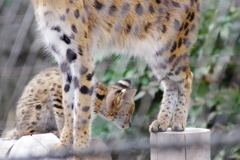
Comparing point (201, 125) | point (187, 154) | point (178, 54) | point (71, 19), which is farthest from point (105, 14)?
point (201, 125)

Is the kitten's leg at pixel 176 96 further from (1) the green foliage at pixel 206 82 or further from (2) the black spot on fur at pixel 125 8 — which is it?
(2) the black spot on fur at pixel 125 8

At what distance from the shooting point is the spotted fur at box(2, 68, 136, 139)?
3.82 m

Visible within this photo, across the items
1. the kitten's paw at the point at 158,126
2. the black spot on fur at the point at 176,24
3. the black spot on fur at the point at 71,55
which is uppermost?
the black spot on fur at the point at 176,24

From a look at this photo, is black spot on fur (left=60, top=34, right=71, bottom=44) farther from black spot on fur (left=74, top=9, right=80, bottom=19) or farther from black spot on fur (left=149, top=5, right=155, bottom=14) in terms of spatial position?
black spot on fur (left=149, top=5, right=155, bottom=14)

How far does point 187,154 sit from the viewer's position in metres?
2.66

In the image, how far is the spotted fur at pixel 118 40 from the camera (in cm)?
316

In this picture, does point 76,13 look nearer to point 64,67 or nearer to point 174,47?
point 64,67

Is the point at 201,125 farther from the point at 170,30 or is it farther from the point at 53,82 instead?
the point at 53,82

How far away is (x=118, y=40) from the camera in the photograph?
11.6ft

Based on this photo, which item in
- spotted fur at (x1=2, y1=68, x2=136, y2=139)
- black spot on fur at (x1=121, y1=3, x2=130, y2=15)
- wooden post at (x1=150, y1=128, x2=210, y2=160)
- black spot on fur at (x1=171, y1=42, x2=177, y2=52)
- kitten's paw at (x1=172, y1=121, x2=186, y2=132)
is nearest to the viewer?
wooden post at (x1=150, y1=128, x2=210, y2=160)

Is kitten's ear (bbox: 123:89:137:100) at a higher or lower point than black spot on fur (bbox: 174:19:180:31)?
lower

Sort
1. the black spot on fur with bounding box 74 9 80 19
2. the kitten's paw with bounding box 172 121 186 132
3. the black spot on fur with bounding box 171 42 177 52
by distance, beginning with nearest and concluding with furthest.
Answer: the black spot on fur with bounding box 74 9 80 19 → the kitten's paw with bounding box 172 121 186 132 → the black spot on fur with bounding box 171 42 177 52

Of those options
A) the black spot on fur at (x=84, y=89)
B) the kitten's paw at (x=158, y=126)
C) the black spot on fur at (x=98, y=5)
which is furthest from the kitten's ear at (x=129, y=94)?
the black spot on fur at (x=98, y=5)

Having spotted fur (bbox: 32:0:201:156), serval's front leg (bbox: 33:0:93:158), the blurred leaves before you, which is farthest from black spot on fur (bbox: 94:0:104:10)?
the blurred leaves
